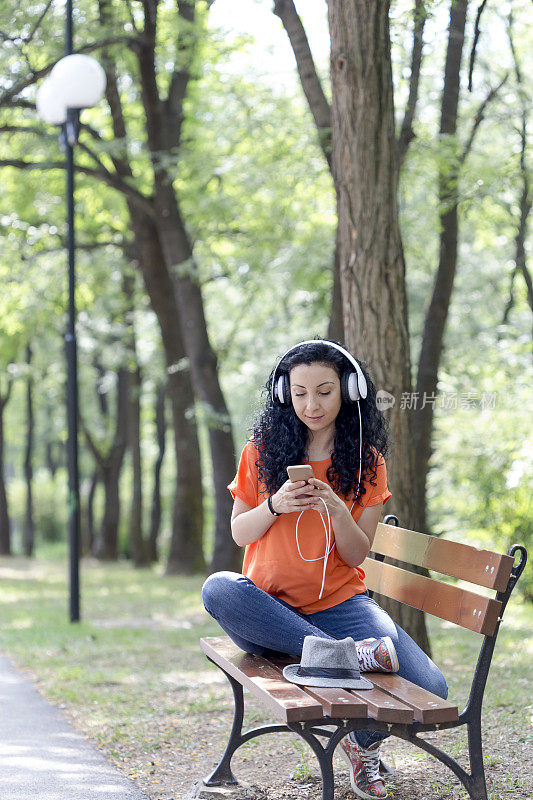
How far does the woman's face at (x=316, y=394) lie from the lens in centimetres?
361

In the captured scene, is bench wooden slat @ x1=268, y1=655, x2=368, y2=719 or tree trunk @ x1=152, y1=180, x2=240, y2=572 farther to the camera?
tree trunk @ x1=152, y1=180, x2=240, y2=572

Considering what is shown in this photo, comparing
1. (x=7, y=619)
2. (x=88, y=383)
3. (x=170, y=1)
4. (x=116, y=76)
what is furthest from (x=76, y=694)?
(x=88, y=383)

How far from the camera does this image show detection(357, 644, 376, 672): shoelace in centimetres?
330

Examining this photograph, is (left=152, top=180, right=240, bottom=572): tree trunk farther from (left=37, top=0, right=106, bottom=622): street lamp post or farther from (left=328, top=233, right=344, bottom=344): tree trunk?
(left=328, top=233, right=344, bottom=344): tree trunk

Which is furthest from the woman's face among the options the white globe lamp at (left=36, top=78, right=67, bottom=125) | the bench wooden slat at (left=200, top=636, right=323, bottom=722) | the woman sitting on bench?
A: the white globe lamp at (left=36, top=78, right=67, bottom=125)

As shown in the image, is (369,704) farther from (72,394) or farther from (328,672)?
(72,394)

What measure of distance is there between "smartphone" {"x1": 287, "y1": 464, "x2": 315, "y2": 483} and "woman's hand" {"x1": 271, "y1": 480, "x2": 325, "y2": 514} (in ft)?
0.08

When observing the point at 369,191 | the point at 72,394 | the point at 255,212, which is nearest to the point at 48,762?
the point at 369,191

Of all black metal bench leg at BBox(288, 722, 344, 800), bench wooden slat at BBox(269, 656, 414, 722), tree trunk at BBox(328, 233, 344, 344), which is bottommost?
black metal bench leg at BBox(288, 722, 344, 800)

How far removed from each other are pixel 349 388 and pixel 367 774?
146 centimetres

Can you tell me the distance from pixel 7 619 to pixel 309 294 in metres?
5.35

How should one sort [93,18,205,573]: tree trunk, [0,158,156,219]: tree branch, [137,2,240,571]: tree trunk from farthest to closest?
[93,18,205,573]: tree trunk < [137,2,240,571]: tree trunk < [0,158,156,219]: tree branch

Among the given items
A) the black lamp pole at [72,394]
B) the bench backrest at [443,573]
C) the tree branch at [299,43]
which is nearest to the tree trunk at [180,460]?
the black lamp pole at [72,394]

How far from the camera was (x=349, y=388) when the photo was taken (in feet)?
11.8
